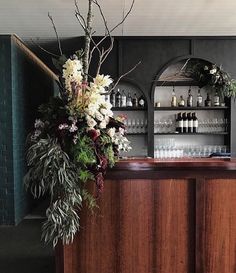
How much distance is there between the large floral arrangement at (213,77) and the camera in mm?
5746

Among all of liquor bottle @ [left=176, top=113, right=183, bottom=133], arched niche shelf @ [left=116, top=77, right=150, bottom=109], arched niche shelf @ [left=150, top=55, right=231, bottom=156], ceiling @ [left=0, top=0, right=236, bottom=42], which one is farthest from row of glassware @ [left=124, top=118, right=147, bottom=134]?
ceiling @ [left=0, top=0, right=236, bottom=42]

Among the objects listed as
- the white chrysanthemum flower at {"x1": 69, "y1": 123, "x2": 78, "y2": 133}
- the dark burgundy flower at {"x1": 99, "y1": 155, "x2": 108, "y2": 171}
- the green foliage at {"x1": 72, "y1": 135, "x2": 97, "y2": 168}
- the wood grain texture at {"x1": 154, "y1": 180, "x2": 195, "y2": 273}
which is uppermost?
the white chrysanthemum flower at {"x1": 69, "y1": 123, "x2": 78, "y2": 133}

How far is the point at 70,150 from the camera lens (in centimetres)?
230

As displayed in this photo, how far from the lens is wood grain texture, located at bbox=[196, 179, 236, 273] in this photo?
8.02 feet

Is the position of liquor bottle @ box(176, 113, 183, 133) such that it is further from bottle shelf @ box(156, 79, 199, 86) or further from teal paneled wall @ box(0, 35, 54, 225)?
teal paneled wall @ box(0, 35, 54, 225)

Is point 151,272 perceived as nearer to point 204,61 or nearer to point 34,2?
point 34,2

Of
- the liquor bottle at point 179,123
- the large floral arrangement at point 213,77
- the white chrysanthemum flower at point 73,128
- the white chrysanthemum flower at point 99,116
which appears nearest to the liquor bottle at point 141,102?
the liquor bottle at point 179,123

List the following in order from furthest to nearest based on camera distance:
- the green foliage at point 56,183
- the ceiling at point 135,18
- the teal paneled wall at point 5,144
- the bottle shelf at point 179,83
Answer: the bottle shelf at point 179,83
the teal paneled wall at point 5,144
the ceiling at point 135,18
the green foliage at point 56,183

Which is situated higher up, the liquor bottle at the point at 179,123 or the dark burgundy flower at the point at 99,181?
the liquor bottle at the point at 179,123

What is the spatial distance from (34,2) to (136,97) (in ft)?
8.17

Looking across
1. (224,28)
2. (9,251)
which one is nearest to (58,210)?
(9,251)

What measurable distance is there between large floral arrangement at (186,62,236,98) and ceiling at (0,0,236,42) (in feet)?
1.88

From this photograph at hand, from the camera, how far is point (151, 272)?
2.48 meters

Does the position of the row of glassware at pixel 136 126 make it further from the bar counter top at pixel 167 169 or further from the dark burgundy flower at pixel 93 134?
the dark burgundy flower at pixel 93 134
